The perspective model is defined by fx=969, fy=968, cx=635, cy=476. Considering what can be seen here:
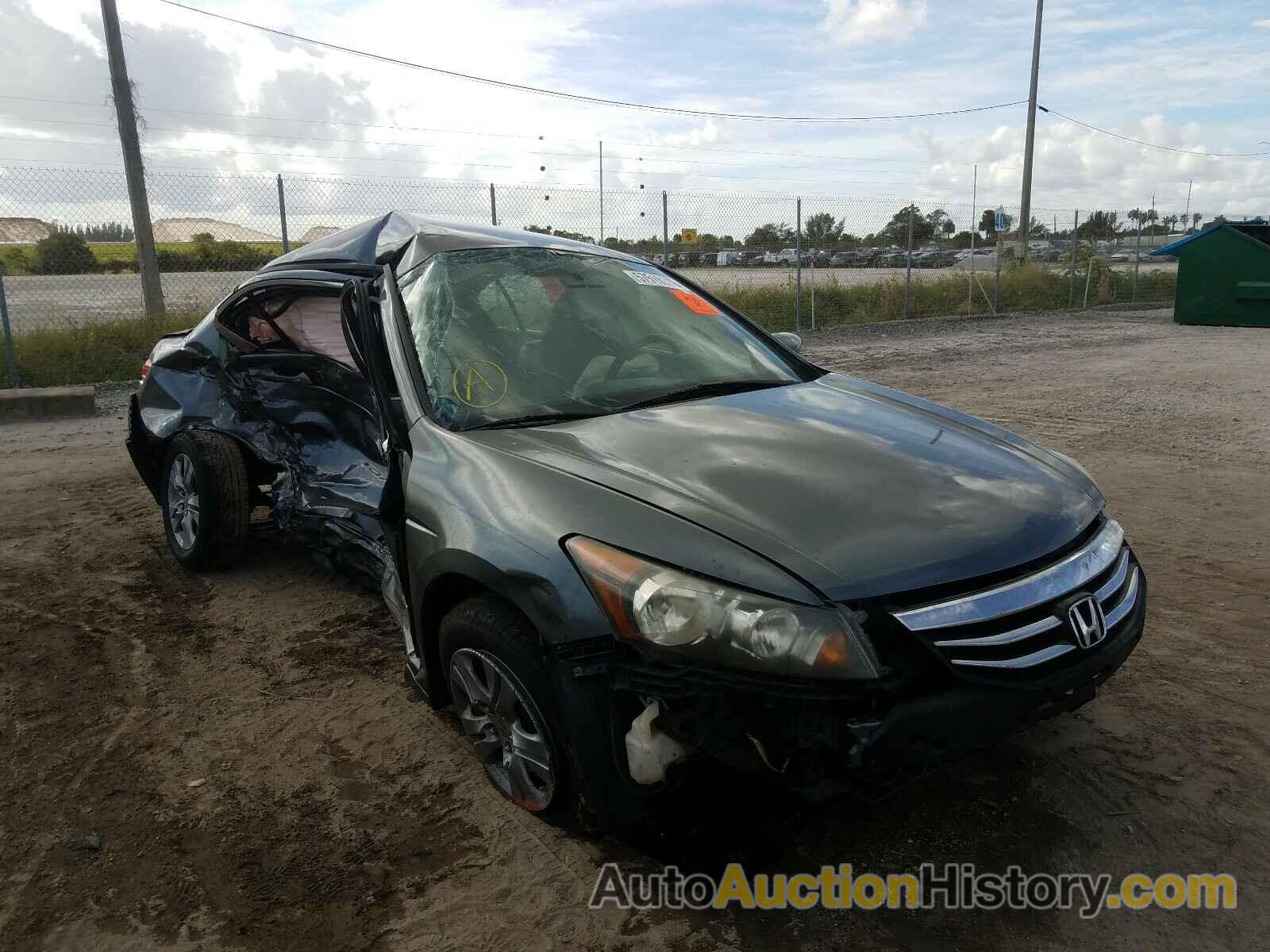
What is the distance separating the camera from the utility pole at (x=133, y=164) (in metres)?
11.8

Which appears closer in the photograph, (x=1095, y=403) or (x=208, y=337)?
(x=208, y=337)

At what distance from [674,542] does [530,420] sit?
0.85 meters

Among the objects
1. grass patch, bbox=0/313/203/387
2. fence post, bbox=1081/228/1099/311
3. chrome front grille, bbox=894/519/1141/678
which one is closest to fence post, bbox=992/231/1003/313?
fence post, bbox=1081/228/1099/311

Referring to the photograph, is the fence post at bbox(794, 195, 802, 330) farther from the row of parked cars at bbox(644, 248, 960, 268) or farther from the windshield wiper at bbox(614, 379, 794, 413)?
the windshield wiper at bbox(614, 379, 794, 413)

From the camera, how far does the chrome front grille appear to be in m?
2.04

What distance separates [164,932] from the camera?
2262mm

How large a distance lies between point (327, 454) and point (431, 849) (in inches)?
82.9

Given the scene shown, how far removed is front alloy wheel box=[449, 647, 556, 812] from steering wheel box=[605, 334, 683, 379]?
1.06 metres

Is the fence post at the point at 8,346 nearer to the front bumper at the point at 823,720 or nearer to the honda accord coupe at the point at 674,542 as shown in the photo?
the honda accord coupe at the point at 674,542

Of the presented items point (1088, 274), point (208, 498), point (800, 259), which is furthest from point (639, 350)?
point (1088, 274)

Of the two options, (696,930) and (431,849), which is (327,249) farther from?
(696,930)

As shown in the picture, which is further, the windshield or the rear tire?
the rear tire

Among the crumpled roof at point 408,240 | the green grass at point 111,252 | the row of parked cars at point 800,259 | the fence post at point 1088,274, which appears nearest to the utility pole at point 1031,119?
the fence post at point 1088,274

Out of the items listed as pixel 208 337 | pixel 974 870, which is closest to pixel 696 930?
pixel 974 870
